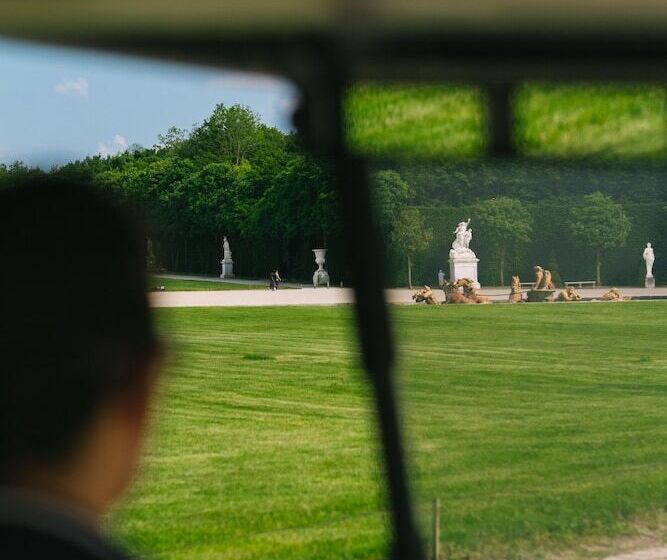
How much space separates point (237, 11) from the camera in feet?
3.75

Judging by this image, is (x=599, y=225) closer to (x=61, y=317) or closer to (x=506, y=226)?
(x=506, y=226)

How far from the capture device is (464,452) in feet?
10.1

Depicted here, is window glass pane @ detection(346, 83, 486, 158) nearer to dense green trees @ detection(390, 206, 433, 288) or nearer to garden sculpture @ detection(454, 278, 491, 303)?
dense green trees @ detection(390, 206, 433, 288)

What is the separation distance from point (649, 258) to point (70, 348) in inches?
52.8

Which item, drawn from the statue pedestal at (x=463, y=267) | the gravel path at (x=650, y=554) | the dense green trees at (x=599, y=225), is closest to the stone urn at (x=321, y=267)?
the statue pedestal at (x=463, y=267)

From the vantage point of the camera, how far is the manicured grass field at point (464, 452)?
217 cm

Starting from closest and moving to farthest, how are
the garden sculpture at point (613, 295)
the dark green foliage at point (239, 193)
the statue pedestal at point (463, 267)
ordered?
the dark green foliage at point (239, 193), the statue pedestal at point (463, 267), the garden sculpture at point (613, 295)

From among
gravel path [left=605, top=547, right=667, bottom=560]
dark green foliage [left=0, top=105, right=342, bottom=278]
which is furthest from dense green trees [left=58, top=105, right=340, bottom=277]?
gravel path [left=605, top=547, right=667, bottom=560]

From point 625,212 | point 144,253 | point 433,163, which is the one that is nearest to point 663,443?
point 625,212

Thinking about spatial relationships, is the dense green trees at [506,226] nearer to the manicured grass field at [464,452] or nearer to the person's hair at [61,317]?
the manicured grass field at [464,452]

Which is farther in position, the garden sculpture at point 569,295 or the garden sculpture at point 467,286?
the garden sculpture at point 569,295

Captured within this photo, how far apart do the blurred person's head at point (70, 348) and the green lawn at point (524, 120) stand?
0.77m

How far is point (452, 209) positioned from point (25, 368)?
1.26 meters

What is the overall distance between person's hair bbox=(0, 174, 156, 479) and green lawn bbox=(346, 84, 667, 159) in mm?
766
